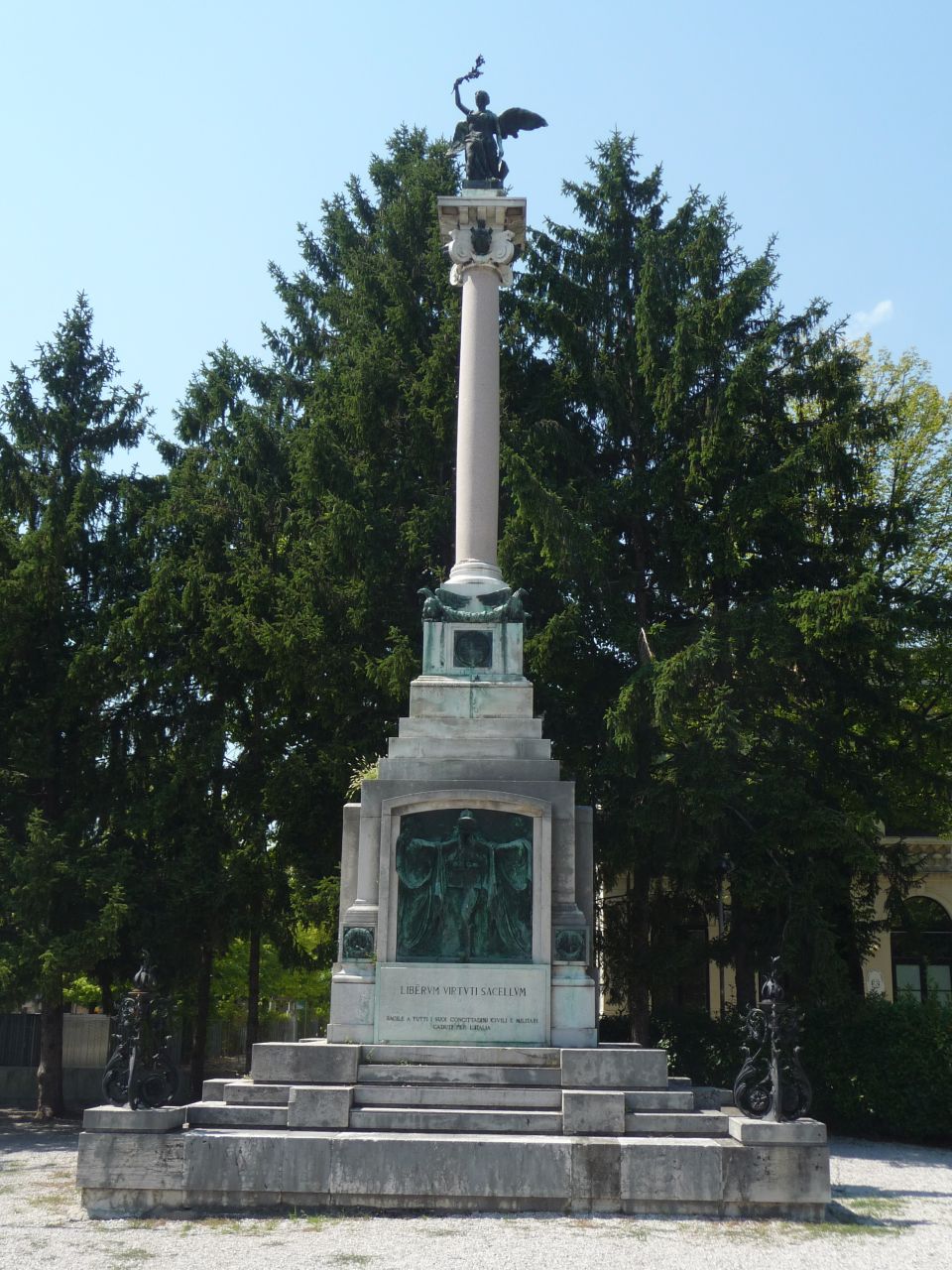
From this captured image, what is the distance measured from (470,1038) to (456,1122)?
1.51m

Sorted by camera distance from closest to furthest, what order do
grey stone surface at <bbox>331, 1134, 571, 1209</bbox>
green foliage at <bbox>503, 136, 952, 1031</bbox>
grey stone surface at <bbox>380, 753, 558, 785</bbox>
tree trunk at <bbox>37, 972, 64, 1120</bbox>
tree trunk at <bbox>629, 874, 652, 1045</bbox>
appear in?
grey stone surface at <bbox>331, 1134, 571, 1209</bbox>, grey stone surface at <bbox>380, 753, 558, 785</bbox>, green foliage at <bbox>503, 136, 952, 1031</bbox>, tree trunk at <bbox>629, 874, 652, 1045</bbox>, tree trunk at <bbox>37, 972, 64, 1120</bbox>

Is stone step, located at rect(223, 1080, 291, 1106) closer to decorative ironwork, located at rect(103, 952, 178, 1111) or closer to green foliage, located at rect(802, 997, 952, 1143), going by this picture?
decorative ironwork, located at rect(103, 952, 178, 1111)

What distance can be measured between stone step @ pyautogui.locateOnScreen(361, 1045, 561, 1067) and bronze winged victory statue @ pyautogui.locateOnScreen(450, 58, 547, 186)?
11264 mm

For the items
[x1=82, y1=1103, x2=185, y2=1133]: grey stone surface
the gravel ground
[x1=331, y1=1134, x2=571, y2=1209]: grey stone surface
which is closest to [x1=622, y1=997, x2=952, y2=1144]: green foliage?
the gravel ground

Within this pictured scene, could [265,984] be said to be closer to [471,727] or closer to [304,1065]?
[471,727]

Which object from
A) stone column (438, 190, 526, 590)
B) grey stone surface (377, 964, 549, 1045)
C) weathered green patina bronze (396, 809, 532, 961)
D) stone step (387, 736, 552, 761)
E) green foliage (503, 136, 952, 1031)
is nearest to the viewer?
grey stone surface (377, 964, 549, 1045)

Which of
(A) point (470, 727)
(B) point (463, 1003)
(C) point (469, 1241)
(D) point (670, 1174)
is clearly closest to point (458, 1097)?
(B) point (463, 1003)

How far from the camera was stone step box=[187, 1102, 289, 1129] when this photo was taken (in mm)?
11062

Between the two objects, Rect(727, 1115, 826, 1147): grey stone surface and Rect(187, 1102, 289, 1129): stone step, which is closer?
Rect(727, 1115, 826, 1147): grey stone surface

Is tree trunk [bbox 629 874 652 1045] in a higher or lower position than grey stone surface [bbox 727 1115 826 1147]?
higher

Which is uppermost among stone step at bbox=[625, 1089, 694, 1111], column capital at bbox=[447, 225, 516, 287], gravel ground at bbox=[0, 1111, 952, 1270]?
column capital at bbox=[447, 225, 516, 287]

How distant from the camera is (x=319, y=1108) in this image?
11.1m

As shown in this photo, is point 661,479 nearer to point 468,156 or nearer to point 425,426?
point 425,426

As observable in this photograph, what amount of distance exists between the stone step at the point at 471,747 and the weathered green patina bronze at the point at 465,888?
2.67 ft
